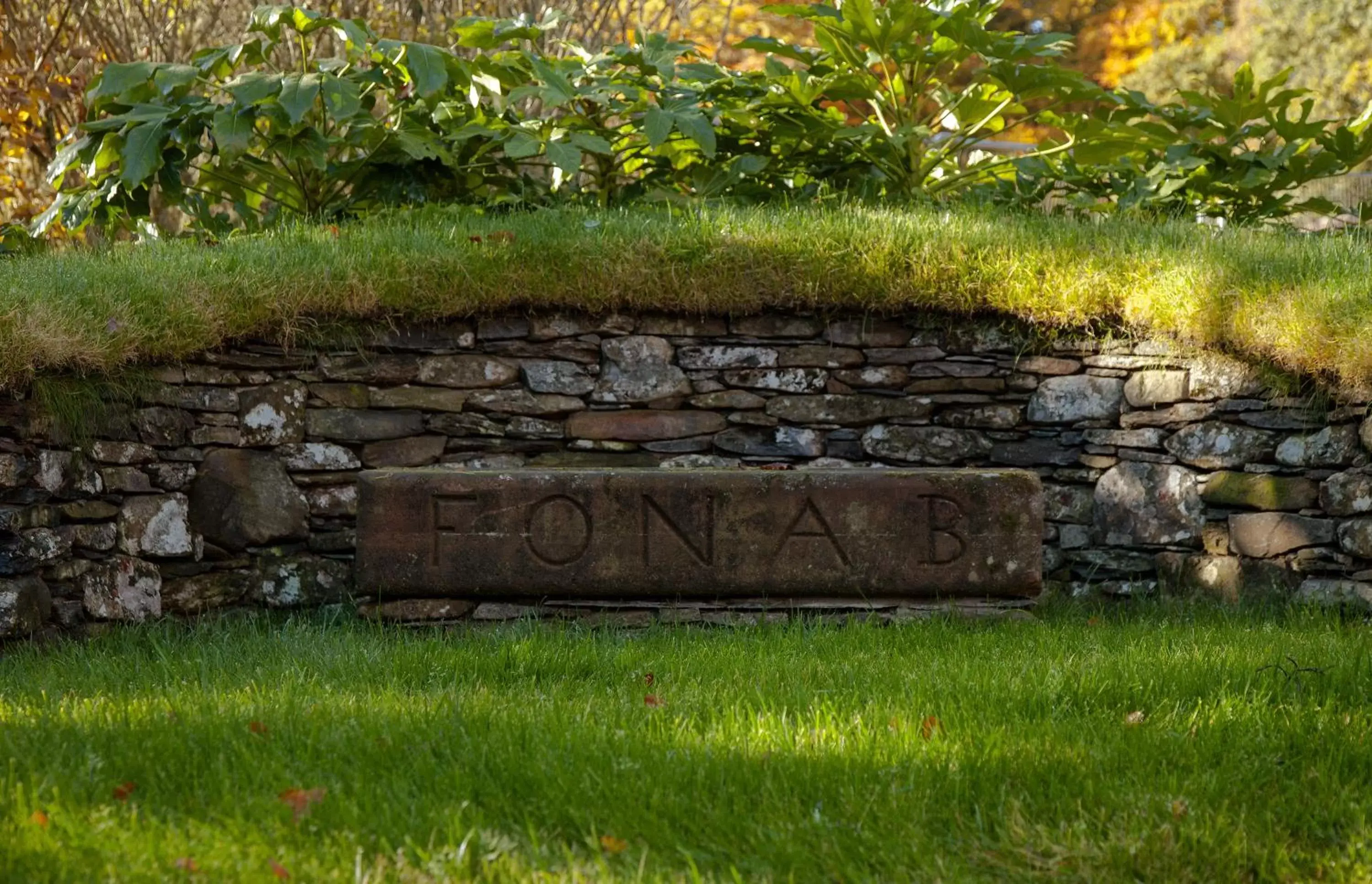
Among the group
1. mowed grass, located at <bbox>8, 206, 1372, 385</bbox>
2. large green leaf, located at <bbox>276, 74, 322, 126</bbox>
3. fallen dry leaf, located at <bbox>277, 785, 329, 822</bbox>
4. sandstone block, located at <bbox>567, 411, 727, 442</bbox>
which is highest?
large green leaf, located at <bbox>276, 74, 322, 126</bbox>

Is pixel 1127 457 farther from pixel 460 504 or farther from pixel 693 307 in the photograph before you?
pixel 460 504

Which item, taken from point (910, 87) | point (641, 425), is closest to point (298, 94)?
point (641, 425)

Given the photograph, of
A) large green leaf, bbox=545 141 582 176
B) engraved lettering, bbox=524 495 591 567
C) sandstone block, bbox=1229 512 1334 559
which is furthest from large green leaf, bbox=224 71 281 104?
sandstone block, bbox=1229 512 1334 559

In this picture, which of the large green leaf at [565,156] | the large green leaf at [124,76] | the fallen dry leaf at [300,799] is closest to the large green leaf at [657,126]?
the large green leaf at [565,156]

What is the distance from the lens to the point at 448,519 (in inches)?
165

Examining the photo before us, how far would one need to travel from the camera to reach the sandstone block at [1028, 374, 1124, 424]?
4840 millimetres

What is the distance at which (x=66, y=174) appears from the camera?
6.78 metres

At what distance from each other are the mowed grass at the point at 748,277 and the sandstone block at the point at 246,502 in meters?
0.44

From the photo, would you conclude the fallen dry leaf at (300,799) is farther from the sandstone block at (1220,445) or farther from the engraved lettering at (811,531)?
the sandstone block at (1220,445)

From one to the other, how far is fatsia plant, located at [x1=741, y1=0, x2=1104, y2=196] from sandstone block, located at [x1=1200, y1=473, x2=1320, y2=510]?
6.29 ft

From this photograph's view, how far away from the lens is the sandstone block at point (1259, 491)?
447 centimetres

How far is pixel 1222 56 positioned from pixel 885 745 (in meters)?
15.4

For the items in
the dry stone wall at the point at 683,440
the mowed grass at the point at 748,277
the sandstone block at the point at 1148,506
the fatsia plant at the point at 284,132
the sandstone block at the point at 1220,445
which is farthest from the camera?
the fatsia plant at the point at 284,132

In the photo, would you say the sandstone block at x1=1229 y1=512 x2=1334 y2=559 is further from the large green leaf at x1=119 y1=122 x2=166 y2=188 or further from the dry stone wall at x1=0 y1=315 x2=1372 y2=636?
the large green leaf at x1=119 y1=122 x2=166 y2=188
